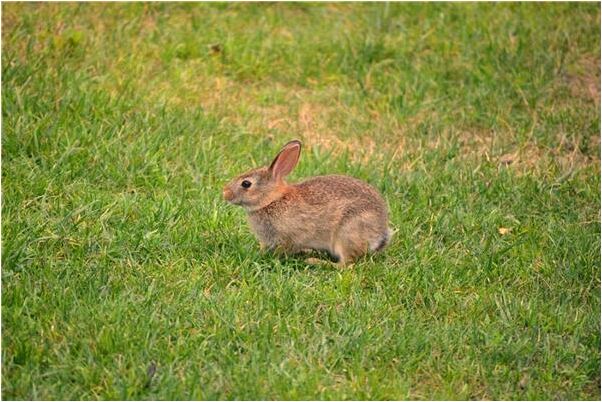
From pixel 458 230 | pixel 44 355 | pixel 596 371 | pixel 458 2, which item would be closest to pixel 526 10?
pixel 458 2

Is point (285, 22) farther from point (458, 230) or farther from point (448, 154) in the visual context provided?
point (458, 230)

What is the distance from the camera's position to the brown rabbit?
20.0 ft

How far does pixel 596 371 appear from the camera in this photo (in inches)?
205

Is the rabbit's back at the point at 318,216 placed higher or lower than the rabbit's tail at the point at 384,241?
higher

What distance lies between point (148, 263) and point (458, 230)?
208 cm

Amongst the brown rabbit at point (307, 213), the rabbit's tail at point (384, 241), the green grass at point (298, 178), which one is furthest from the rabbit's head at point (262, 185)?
the rabbit's tail at point (384, 241)

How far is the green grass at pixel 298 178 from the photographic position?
501cm

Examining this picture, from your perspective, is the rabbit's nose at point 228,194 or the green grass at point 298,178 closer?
the green grass at point 298,178

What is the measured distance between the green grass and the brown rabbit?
0.46 feet

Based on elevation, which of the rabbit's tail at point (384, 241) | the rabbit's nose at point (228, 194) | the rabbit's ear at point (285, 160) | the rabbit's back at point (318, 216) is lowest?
the rabbit's tail at point (384, 241)

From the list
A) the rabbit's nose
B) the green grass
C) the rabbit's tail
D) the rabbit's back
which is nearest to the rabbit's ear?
the rabbit's back

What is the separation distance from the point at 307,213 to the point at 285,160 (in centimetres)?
35

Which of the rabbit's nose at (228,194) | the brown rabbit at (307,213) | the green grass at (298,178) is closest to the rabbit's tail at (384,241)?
the brown rabbit at (307,213)

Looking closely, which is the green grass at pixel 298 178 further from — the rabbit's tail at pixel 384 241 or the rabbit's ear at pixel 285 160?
the rabbit's ear at pixel 285 160
